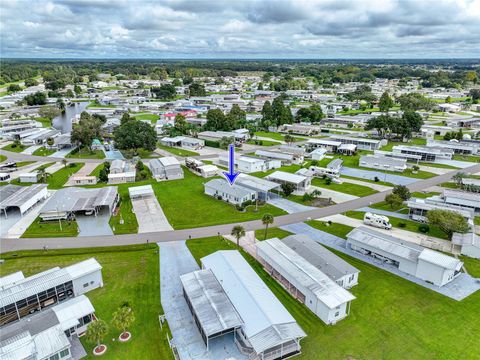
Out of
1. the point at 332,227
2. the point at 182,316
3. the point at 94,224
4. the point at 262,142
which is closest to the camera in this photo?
the point at 182,316

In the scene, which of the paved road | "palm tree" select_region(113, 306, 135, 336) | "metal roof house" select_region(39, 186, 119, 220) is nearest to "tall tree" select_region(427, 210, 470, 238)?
the paved road

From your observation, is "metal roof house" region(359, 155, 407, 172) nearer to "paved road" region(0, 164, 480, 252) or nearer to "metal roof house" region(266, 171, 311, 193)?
"metal roof house" region(266, 171, 311, 193)

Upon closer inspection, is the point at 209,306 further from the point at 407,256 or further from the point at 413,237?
the point at 413,237

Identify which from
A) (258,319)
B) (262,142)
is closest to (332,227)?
(258,319)

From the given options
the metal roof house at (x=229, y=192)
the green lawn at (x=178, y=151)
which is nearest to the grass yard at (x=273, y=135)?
the green lawn at (x=178, y=151)

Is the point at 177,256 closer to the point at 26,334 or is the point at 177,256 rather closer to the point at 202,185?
the point at 26,334

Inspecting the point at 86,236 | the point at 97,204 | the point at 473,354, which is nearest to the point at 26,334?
the point at 86,236

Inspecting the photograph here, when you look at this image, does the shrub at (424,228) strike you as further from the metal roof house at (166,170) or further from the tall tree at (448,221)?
the metal roof house at (166,170)
